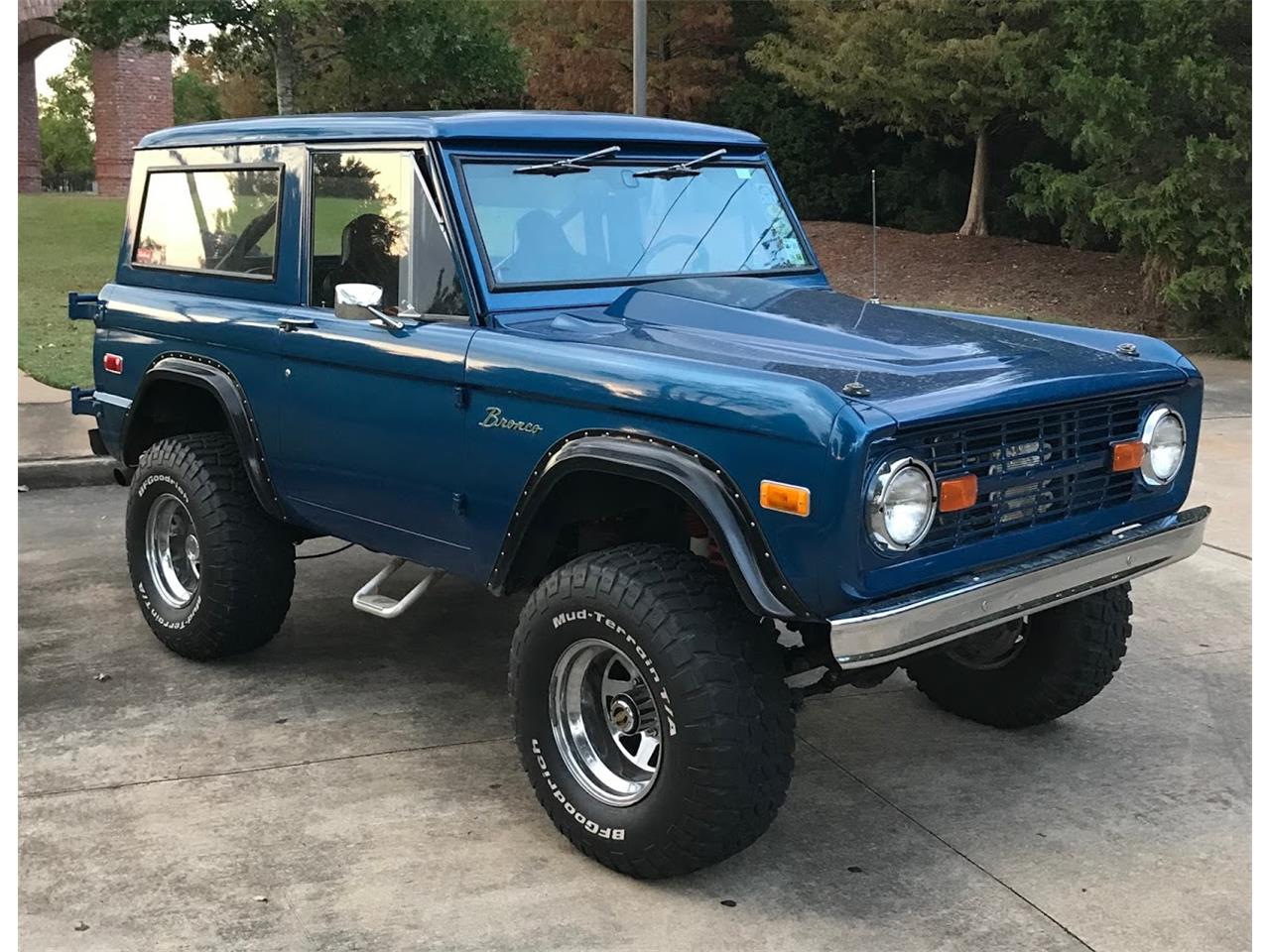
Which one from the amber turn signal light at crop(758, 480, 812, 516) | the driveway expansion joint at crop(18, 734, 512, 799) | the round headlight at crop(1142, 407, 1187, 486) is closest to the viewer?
the amber turn signal light at crop(758, 480, 812, 516)

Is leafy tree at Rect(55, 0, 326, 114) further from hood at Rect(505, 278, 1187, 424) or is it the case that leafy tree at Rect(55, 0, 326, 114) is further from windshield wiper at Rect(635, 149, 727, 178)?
hood at Rect(505, 278, 1187, 424)

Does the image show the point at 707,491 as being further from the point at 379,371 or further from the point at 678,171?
the point at 678,171

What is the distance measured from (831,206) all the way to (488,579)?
23.1 meters

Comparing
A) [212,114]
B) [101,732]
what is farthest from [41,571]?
[212,114]

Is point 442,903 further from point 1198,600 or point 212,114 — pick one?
point 212,114

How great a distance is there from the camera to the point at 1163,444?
4008 mm

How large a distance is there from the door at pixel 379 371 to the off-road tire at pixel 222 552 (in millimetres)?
326

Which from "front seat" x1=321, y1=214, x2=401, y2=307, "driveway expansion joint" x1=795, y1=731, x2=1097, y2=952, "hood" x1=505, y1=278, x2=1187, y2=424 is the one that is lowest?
"driveway expansion joint" x1=795, y1=731, x2=1097, y2=952

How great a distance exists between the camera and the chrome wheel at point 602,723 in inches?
147

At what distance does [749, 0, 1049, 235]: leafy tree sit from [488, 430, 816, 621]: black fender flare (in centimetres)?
1656

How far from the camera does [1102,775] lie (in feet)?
14.1

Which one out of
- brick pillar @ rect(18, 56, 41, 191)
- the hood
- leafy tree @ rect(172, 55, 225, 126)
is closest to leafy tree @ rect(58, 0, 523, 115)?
brick pillar @ rect(18, 56, 41, 191)

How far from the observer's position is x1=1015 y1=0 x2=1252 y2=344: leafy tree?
44.9 ft

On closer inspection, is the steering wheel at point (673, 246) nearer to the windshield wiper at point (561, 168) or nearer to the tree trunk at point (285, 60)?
the windshield wiper at point (561, 168)
